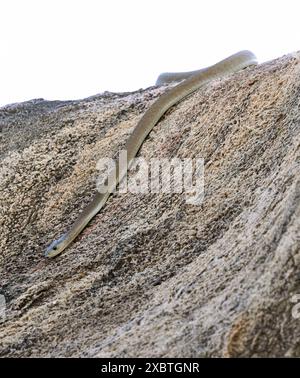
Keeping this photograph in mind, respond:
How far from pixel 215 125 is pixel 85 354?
2164 millimetres

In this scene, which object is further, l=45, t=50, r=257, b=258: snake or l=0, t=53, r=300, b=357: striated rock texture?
l=45, t=50, r=257, b=258: snake

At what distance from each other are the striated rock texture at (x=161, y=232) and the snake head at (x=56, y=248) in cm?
5

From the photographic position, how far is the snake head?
515 cm

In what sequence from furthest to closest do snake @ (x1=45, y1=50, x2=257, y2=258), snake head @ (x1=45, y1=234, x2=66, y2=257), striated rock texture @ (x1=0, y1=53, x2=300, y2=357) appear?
1. snake @ (x1=45, y1=50, x2=257, y2=258)
2. snake head @ (x1=45, y1=234, x2=66, y2=257)
3. striated rock texture @ (x1=0, y1=53, x2=300, y2=357)

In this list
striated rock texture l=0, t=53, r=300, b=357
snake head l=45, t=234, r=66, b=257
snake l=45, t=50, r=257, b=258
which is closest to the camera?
striated rock texture l=0, t=53, r=300, b=357

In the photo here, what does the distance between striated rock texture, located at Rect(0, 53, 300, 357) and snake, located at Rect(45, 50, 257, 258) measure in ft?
0.23

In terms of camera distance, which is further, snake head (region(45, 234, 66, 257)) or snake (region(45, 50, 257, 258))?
snake (region(45, 50, 257, 258))

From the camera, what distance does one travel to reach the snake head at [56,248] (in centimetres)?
515

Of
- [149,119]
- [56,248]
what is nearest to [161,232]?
[56,248]

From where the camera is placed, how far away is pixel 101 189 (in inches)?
220

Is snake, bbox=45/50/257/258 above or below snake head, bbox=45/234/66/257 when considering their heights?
above

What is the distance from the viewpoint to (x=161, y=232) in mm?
4789
